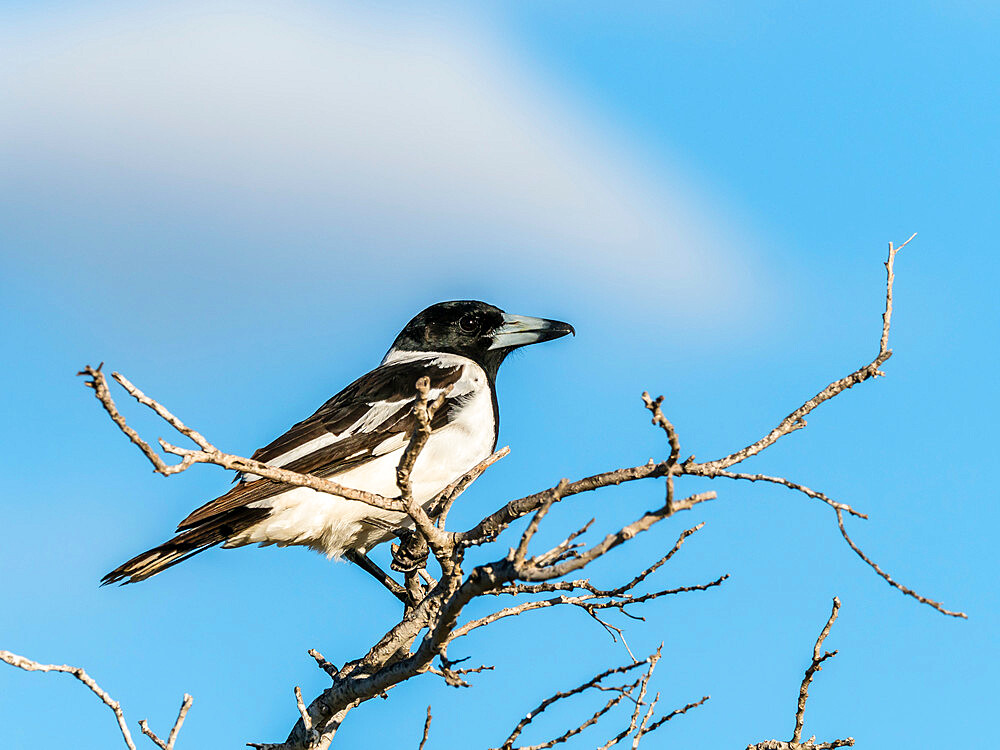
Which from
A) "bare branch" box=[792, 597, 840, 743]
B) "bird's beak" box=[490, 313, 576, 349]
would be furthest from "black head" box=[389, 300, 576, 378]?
"bare branch" box=[792, 597, 840, 743]

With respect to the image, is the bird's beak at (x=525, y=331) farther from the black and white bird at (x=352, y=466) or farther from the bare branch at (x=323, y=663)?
the bare branch at (x=323, y=663)

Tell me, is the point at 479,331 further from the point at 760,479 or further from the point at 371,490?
the point at 760,479

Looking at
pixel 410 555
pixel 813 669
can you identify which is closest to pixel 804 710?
pixel 813 669

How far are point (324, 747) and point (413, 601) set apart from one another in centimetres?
104

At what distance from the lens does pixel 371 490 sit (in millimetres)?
6016

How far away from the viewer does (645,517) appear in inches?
116

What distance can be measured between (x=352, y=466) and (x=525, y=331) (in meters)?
1.99

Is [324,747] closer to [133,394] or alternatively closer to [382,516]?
[382,516]

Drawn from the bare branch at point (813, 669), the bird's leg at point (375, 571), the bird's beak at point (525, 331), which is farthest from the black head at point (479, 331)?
the bare branch at point (813, 669)

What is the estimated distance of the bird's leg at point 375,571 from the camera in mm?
6527

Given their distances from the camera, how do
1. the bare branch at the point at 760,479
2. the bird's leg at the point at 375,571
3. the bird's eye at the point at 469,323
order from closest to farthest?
the bare branch at the point at 760,479 < the bird's leg at the point at 375,571 < the bird's eye at the point at 469,323

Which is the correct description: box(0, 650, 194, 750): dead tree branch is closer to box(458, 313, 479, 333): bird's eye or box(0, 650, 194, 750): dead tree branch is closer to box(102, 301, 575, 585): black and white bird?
box(102, 301, 575, 585): black and white bird

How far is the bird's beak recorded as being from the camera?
7457 mm

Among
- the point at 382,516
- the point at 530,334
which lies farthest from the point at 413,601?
the point at 530,334
